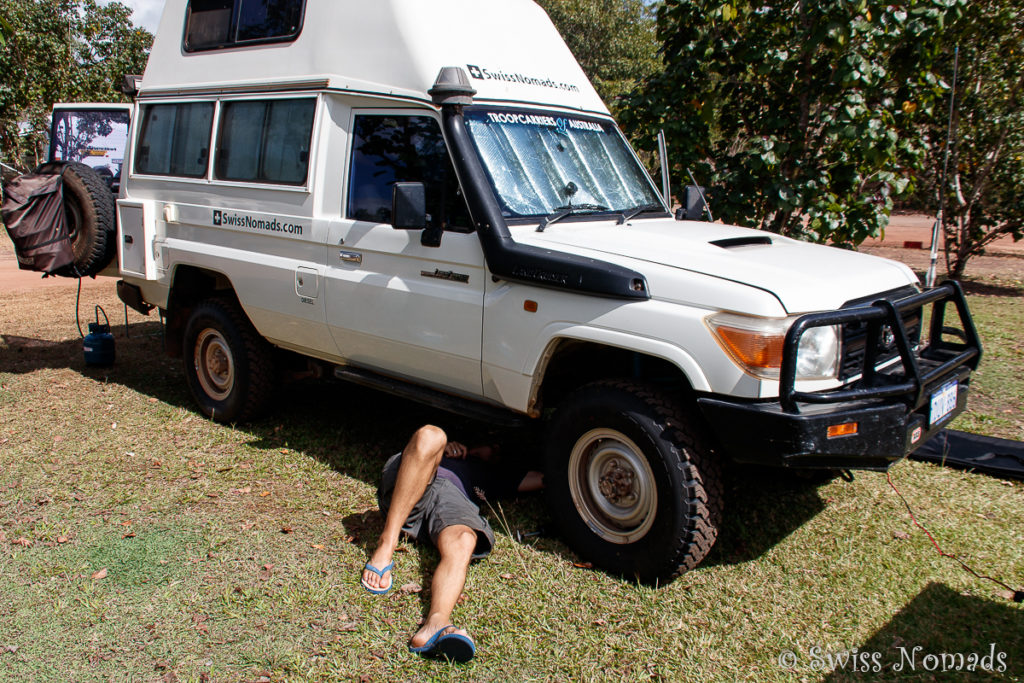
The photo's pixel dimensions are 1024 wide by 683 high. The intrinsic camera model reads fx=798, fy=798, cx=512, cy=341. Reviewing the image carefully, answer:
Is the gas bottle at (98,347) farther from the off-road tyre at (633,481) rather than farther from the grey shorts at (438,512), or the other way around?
the off-road tyre at (633,481)

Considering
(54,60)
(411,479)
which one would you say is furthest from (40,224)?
(54,60)

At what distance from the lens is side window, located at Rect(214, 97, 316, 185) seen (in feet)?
16.7

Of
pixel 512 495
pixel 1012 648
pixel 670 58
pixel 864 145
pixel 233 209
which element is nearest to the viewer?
pixel 1012 648

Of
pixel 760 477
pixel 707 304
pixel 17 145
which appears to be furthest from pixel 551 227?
pixel 17 145

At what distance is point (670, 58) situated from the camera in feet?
26.0

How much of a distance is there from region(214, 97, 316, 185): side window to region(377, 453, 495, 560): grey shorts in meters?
2.10

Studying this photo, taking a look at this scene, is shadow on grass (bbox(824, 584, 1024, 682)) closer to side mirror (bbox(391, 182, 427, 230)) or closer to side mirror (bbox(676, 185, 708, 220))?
side mirror (bbox(676, 185, 708, 220))

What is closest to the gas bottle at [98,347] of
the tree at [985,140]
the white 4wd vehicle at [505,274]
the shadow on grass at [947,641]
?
the white 4wd vehicle at [505,274]

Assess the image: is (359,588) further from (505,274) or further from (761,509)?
(761,509)

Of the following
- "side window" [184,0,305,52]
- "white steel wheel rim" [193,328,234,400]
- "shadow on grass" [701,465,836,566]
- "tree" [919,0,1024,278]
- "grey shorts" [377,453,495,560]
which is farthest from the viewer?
"tree" [919,0,1024,278]

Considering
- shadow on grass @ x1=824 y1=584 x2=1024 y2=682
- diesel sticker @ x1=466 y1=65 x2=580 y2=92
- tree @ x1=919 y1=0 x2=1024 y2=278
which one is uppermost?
tree @ x1=919 y1=0 x2=1024 y2=278

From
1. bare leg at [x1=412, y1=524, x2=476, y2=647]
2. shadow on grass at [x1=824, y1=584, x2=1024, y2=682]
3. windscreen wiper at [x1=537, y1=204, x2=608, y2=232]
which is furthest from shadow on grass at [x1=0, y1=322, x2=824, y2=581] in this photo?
windscreen wiper at [x1=537, y1=204, x2=608, y2=232]

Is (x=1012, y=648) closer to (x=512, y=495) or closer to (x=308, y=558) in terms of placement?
(x=512, y=495)

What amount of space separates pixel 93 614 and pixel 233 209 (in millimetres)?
2907
